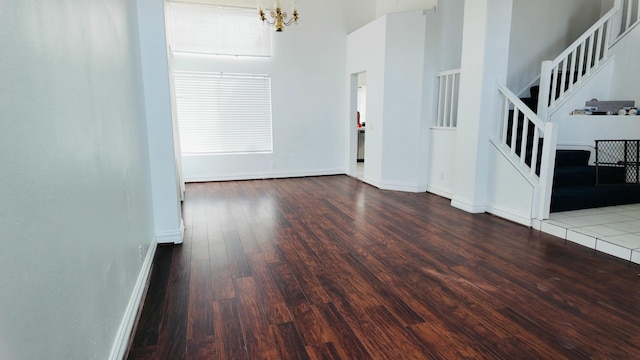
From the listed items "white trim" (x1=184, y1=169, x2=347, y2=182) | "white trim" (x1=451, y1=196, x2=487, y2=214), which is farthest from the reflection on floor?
"white trim" (x1=184, y1=169, x2=347, y2=182)

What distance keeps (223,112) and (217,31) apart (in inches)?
58.0

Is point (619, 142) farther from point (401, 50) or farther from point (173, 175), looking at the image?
point (173, 175)

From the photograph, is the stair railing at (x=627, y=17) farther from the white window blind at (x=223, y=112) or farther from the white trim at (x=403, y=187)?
the white window blind at (x=223, y=112)

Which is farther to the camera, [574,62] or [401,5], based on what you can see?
[401,5]

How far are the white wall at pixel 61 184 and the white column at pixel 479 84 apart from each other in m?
4.03

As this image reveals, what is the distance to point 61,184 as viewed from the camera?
1.23m

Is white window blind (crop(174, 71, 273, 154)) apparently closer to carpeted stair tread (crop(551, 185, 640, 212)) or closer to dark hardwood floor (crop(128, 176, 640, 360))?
dark hardwood floor (crop(128, 176, 640, 360))

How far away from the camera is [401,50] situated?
18.8 feet

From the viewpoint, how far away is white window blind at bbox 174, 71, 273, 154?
6.56m

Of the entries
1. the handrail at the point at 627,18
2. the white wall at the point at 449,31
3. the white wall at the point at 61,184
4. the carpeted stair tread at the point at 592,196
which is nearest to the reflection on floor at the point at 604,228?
the carpeted stair tread at the point at 592,196

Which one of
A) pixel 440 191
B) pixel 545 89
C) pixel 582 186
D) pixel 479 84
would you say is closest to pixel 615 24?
pixel 545 89

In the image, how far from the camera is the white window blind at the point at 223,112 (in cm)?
656

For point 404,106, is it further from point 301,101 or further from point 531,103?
point 301,101

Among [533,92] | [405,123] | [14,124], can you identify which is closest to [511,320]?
[14,124]
